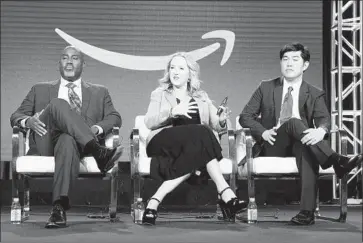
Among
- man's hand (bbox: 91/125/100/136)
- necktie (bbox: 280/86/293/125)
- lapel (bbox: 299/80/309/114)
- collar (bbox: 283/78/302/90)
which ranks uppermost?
collar (bbox: 283/78/302/90)

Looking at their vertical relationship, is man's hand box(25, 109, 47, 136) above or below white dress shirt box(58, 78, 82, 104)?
below

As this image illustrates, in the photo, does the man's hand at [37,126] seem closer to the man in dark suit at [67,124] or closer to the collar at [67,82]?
the man in dark suit at [67,124]

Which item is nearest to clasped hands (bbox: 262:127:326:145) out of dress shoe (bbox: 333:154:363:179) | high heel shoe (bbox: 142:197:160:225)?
dress shoe (bbox: 333:154:363:179)

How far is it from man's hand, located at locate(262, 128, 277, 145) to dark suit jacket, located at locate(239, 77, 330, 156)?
0.08 meters

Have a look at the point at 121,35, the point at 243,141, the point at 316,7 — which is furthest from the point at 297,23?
the point at 243,141

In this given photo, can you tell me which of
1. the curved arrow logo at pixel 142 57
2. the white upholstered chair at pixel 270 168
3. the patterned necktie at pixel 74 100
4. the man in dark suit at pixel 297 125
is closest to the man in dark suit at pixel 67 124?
the patterned necktie at pixel 74 100

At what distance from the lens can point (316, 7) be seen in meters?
6.08

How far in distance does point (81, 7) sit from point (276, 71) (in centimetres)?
221

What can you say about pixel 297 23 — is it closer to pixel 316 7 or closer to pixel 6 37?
pixel 316 7

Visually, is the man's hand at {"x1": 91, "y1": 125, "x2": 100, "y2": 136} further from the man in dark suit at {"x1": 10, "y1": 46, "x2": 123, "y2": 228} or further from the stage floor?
the stage floor

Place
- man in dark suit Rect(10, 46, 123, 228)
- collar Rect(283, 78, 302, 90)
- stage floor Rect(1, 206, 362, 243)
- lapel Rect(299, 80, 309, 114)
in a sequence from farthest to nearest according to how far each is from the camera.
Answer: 1. collar Rect(283, 78, 302, 90)
2. lapel Rect(299, 80, 309, 114)
3. man in dark suit Rect(10, 46, 123, 228)
4. stage floor Rect(1, 206, 362, 243)

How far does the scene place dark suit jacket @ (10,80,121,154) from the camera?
4262 millimetres

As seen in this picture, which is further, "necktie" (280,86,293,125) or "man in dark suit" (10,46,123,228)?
"necktie" (280,86,293,125)

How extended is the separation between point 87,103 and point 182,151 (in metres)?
0.98
